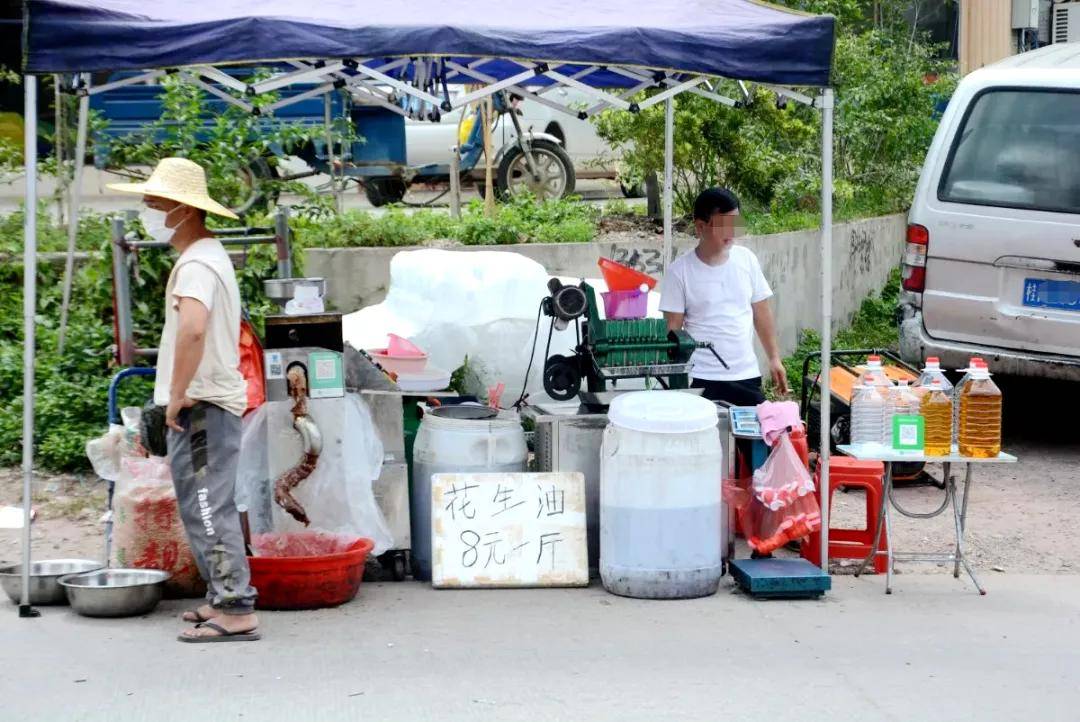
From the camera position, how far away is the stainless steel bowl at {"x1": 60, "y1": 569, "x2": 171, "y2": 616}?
572 cm

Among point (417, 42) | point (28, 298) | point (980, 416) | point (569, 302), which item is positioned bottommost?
point (980, 416)

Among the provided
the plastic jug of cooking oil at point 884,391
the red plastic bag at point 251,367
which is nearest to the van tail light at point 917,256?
the plastic jug of cooking oil at point 884,391

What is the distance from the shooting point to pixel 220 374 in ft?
17.8

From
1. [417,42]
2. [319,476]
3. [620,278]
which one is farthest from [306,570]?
[417,42]

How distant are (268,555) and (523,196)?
578 cm

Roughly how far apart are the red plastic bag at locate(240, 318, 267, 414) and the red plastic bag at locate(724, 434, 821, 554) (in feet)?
7.31

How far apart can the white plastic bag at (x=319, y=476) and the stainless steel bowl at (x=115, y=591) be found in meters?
0.53

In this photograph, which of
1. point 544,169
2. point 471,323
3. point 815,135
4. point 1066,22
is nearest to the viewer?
point 471,323

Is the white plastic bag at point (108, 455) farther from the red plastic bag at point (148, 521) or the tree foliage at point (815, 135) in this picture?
the tree foliage at point (815, 135)

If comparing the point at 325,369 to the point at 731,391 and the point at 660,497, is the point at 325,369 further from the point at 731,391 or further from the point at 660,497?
the point at 731,391

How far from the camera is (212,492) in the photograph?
5457 millimetres

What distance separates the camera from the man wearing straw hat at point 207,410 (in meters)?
5.40

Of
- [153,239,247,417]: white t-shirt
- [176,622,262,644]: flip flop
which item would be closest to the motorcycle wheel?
[153,239,247,417]: white t-shirt

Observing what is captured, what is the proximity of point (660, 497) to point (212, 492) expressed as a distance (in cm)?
187
